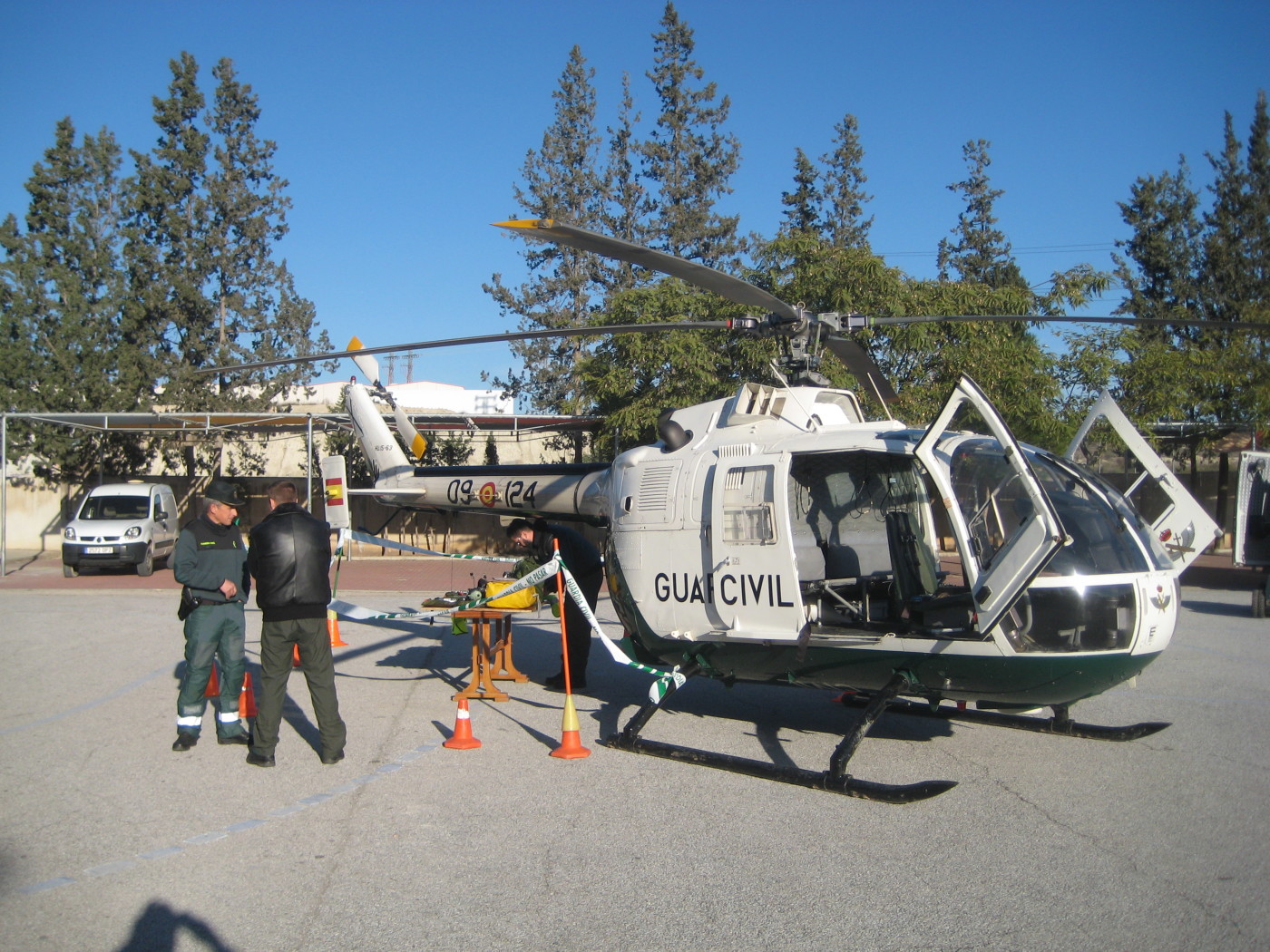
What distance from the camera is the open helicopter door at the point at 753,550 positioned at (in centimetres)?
632

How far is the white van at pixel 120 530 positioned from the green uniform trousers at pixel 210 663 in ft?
49.3

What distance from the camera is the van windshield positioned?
68.0ft

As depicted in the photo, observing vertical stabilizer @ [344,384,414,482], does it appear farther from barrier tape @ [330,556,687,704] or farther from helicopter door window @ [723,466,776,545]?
helicopter door window @ [723,466,776,545]

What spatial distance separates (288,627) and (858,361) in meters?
4.62

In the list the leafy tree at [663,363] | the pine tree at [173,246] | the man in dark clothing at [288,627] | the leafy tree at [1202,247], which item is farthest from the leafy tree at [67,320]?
the leafy tree at [1202,247]

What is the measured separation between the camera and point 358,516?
26016mm

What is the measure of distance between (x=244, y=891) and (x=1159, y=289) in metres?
37.5

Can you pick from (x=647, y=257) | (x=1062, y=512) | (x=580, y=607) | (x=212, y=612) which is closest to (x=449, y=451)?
(x=580, y=607)

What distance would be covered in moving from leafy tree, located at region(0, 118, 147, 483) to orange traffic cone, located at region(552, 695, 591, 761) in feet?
76.2

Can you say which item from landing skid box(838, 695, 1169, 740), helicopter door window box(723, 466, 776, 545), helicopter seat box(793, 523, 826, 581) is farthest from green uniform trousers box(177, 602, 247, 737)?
landing skid box(838, 695, 1169, 740)

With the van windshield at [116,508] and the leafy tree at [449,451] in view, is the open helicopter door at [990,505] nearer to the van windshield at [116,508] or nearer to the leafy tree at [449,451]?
the van windshield at [116,508]

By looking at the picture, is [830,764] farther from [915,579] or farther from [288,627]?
[288,627]

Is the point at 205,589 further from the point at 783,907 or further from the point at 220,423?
the point at 220,423

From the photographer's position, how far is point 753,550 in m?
6.46
